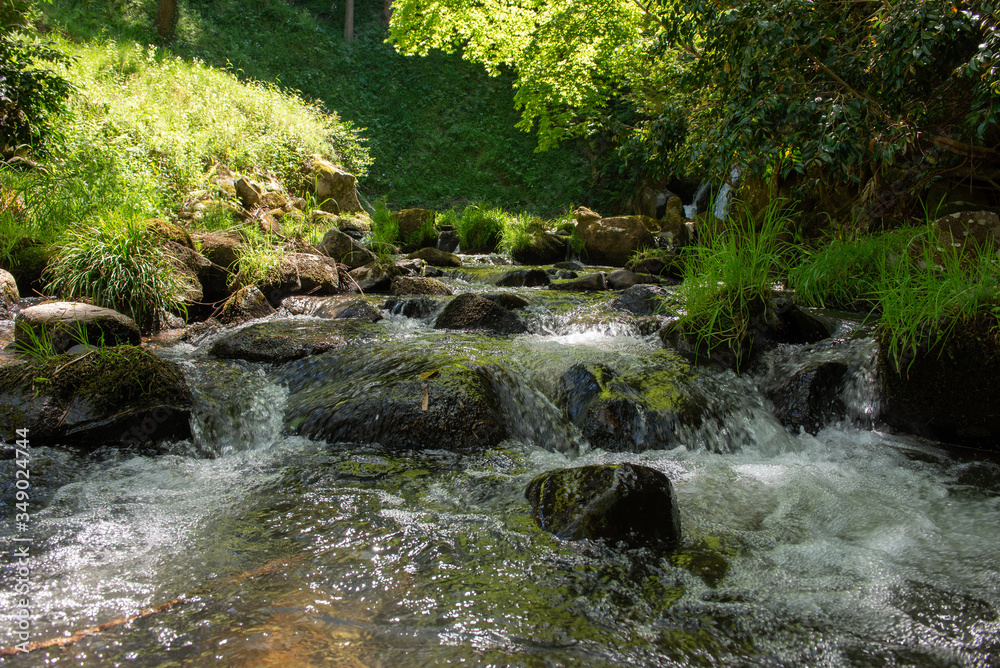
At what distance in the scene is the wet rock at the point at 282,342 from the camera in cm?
462

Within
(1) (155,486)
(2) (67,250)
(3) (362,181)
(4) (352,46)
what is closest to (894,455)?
(1) (155,486)

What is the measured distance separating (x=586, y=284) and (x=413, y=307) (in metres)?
2.66

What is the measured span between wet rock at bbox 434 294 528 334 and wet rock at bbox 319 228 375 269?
2919 millimetres

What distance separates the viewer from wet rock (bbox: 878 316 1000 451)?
3.32 metres

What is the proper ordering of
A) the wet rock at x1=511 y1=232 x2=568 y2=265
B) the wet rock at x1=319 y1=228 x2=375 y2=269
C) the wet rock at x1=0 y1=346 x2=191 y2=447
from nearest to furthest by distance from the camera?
the wet rock at x1=0 y1=346 x2=191 y2=447 → the wet rock at x1=319 y1=228 x2=375 y2=269 → the wet rock at x1=511 y1=232 x2=568 y2=265

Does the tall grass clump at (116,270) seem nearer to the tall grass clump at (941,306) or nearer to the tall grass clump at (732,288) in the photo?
the tall grass clump at (732,288)

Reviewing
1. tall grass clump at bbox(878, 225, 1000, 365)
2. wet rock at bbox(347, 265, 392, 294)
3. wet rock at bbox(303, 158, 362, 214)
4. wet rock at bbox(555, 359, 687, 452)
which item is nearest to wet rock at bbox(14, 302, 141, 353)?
wet rock at bbox(347, 265, 392, 294)

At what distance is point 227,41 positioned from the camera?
19516 mm

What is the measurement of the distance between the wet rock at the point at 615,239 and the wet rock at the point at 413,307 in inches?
203

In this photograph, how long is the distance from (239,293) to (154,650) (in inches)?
200

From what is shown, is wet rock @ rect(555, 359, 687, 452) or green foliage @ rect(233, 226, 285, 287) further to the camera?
green foliage @ rect(233, 226, 285, 287)

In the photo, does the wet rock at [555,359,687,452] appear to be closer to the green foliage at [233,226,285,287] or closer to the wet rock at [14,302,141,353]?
the wet rock at [14,302,141,353]

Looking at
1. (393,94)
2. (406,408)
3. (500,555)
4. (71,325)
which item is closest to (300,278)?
(71,325)

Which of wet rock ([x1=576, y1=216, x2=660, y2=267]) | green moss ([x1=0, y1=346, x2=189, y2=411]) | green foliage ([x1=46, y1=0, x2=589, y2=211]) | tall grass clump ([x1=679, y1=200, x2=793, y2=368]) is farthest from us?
green foliage ([x1=46, y1=0, x2=589, y2=211])
